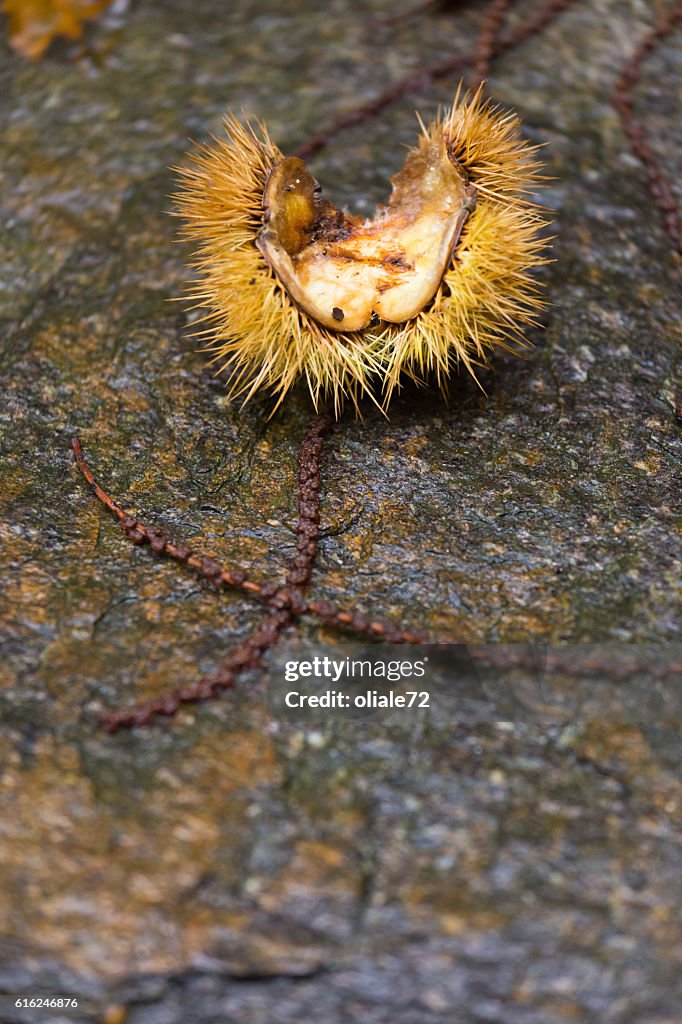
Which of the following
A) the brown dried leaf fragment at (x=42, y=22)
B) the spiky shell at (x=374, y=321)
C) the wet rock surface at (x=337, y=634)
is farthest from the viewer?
the brown dried leaf fragment at (x=42, y=22)

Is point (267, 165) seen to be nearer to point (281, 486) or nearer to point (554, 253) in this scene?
point (281, 486)

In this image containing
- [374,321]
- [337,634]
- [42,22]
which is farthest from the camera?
[42,22]

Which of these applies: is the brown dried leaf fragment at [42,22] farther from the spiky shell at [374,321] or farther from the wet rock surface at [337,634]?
the spiky shell at [374,321]

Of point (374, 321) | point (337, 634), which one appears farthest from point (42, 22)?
point (337, 634)

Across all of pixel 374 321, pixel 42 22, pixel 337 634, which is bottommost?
pixel 337 634

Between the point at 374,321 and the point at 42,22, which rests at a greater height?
the point at 42,22

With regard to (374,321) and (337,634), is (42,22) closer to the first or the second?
(374,321)

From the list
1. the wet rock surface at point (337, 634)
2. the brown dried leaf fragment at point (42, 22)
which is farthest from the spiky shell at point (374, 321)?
the brown dried leaf fragment at point (42, 22)

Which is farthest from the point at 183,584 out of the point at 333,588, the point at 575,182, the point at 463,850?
the point at 575,182
